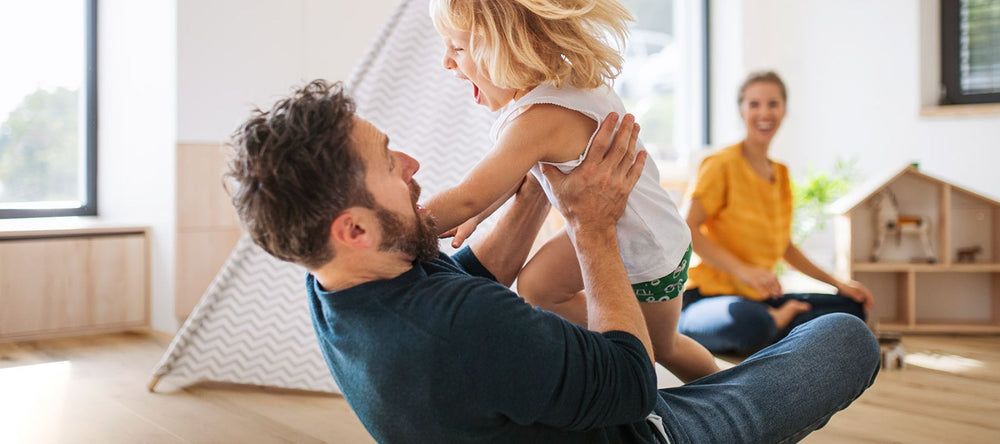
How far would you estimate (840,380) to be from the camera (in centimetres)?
127

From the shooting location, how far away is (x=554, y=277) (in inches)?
56.4

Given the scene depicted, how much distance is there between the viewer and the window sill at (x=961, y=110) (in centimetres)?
424

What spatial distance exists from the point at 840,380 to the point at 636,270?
35 centimetres

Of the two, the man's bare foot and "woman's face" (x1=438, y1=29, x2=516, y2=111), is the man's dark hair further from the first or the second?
the man's bare foot

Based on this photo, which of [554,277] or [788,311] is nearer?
[554,277]

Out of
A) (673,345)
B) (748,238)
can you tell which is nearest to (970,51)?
(748,238)

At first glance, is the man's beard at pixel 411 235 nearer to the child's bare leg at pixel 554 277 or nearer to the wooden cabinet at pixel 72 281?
the child's bare leg at pixel 554 277

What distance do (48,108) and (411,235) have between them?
3.02 m

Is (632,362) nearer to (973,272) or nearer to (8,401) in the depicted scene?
(8,401)

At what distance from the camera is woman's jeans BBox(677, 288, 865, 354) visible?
2.51 metres

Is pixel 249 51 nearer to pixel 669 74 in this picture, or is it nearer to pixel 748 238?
pixel 748 238

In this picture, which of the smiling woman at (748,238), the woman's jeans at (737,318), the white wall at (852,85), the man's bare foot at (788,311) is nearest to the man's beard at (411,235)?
the woman's jeans at (737,318)

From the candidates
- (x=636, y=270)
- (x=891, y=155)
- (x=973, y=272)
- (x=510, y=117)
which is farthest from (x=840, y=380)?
(x=891, y=155)

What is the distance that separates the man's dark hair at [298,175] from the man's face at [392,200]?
1 cm
